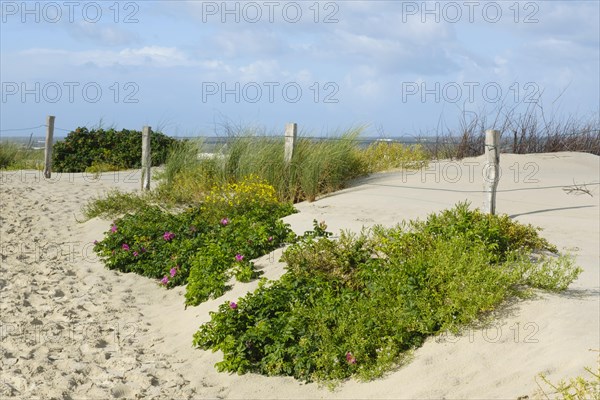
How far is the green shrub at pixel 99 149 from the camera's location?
21219 millimetres

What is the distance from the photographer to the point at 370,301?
662 centimetres

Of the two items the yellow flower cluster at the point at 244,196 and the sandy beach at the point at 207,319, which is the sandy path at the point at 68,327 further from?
the yellow flower cluster at the point at 244,196

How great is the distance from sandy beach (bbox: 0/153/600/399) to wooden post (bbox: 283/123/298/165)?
51.4 inches

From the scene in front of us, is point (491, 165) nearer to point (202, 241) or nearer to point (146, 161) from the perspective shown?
point (202, 241)

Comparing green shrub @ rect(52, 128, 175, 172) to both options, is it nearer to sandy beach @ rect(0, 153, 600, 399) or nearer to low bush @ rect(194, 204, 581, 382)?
sandy beach @ rect(0, 153, 600, 399)

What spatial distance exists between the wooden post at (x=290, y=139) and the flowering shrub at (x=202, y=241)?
1.22 m

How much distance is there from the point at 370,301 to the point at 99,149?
16.3 meters

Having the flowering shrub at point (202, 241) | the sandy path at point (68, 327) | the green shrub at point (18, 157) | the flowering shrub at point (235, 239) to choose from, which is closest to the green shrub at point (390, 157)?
the flowering shrub at point (202, 241)

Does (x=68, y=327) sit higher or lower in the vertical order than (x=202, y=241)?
lower

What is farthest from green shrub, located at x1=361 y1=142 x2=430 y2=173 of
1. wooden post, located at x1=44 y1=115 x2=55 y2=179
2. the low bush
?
wooden post, located at x1=44 y1=115 x2=55 y2=179

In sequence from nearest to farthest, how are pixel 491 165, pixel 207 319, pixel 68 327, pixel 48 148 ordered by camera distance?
pixel 207 319
pixel 68 327
pixel 491 165
pixel 48 148

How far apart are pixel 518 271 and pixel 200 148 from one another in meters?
9.32

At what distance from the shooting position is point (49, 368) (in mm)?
6746

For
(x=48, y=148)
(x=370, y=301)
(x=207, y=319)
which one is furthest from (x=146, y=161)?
(x=370, y=301)
